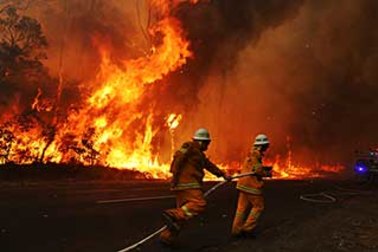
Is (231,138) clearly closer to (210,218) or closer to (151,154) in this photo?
(151,154)

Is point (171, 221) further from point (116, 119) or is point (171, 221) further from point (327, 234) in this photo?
point (116, 119)

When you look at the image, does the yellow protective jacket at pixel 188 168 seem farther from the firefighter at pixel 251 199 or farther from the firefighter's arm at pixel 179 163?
the firefighter at pixel 251 199

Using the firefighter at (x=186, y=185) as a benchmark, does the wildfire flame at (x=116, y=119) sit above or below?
above

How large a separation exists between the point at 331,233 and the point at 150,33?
1562cm

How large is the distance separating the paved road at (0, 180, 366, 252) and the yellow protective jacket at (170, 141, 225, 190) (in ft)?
3.12

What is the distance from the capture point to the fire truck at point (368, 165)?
24625 millimetres

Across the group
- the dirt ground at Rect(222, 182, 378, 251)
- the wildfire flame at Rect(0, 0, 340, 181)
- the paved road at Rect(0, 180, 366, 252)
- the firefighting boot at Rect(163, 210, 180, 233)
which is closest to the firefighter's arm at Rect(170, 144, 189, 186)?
the firefighting boot at Rect(163, 210, 180, 233)

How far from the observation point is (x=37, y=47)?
69.1 feet

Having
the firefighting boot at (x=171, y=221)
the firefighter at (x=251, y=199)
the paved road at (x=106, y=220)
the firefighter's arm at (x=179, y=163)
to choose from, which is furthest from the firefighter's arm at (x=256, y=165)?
the firefighting boot at (x=171, y=221)

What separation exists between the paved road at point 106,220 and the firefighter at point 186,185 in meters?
0.40

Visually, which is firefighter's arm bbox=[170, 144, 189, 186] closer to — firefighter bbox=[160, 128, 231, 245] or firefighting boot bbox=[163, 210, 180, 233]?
firefighter bbox=[160, 128, 231, 245]

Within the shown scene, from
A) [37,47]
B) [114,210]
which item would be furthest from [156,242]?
[37,47]

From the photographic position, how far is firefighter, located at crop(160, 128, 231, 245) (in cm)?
755

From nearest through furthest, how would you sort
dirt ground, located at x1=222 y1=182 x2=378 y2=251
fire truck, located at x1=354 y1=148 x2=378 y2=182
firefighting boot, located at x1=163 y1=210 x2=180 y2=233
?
firefighting boot, located at x1=163 y1=210 x2=180 y2=233
dirt ground, located at x1=222 y1=182 x2=378 y2=251
fire truck, located at x1=354 y1=148 x2=378 y2=182
